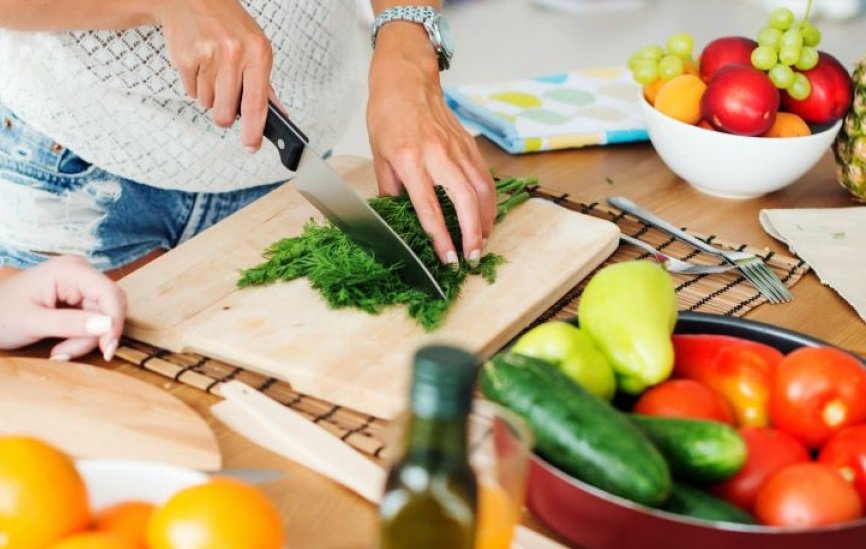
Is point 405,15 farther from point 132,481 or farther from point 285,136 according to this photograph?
point 132,481

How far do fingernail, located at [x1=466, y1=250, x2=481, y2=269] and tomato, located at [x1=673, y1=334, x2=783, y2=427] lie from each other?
334 mm

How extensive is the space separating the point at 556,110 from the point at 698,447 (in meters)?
1.04

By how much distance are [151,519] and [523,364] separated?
31cm

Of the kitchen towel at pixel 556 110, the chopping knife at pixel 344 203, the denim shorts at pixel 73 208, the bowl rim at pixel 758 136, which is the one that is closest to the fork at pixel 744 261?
the bowl rim at pixel 758 136

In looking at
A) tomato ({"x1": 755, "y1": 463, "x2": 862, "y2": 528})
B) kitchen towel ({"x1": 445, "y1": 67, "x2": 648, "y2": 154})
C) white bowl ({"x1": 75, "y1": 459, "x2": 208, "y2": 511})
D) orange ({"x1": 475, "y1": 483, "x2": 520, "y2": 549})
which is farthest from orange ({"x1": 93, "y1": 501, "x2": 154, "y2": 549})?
kitchen towel ({"x1": 445, "y1": 67, "x2": 648, "y2": 154})

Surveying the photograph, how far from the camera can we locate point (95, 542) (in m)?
0.70

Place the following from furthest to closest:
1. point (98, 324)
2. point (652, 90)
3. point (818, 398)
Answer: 1. point (652, 90)
2. point (98, 324)
3. point (818, 398)

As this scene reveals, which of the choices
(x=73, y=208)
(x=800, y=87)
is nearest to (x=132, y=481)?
(x=73, y=208)

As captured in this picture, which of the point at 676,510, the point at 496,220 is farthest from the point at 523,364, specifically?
the point at 496,220

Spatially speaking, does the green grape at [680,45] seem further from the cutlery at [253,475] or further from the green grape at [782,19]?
the cutlery at [253,475]

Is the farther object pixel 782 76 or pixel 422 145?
pixel 782 76

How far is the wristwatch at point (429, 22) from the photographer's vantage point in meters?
1.55

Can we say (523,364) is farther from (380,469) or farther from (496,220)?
(496,220)

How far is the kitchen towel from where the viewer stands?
67.1 inches
